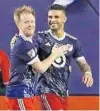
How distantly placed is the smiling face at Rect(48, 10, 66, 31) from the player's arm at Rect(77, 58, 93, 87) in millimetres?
373

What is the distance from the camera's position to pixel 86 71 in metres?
2.90

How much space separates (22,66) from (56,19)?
57cm

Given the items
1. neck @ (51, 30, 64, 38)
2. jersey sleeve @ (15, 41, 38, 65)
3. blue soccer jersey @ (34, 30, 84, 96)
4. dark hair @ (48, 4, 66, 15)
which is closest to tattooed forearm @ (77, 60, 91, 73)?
blue soccer jersey @ (34, 30, 84, 96)

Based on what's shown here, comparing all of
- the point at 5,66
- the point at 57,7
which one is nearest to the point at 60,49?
the point at 57,7

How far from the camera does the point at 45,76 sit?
9.25 ft

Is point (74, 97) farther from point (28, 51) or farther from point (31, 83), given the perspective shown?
point (28, 51)

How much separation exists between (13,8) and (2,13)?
0.36 feet

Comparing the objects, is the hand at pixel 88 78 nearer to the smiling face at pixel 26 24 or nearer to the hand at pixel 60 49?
the hand at pixel 60 49

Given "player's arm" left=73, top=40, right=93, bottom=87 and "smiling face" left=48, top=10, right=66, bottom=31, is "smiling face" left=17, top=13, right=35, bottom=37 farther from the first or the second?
"player's arm" left=73, top=40, right=93, bottom=87

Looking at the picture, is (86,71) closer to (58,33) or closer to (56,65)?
(56,65)

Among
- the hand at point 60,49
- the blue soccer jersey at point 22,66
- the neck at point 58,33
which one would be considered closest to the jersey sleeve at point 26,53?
the blue soccer jersey at point 22,66

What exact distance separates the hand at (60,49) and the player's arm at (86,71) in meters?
0.19

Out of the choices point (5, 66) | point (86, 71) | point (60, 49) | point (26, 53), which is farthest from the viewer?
point (5, 66)

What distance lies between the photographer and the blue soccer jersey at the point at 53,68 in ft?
9.23
